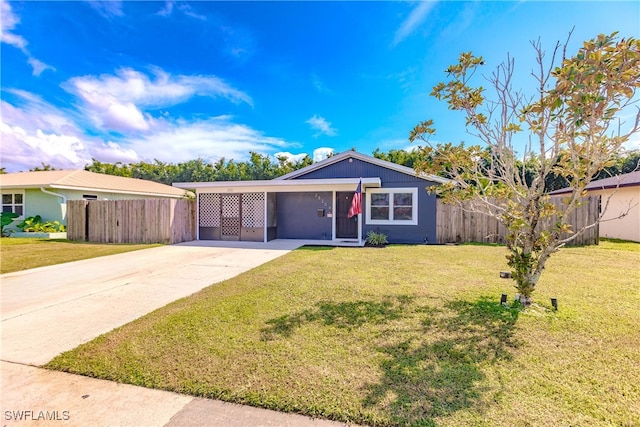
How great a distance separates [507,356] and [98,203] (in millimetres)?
15921

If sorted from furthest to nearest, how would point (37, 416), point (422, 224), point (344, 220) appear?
point (344, 220) < point (422, 224) < point (37, 416)

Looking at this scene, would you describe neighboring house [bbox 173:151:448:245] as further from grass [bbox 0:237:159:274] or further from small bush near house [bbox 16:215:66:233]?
small bush near house [bbox 16:215:66:233]

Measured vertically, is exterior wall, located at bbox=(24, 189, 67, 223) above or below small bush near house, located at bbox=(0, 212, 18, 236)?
above

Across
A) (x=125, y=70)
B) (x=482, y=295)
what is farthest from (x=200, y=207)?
(x=482, y=295)

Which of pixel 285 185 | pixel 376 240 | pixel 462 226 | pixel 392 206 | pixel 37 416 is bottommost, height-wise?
pixel 37 416

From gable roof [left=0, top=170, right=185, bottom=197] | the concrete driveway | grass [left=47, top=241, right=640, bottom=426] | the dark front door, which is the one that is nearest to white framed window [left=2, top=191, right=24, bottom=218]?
gable roof [left=0, top=170, right=185, bottom=197]

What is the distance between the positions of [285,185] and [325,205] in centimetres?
213

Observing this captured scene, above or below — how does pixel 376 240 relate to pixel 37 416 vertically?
above

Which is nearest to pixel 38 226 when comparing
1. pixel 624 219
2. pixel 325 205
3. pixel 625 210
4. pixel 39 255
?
pixel 39 255

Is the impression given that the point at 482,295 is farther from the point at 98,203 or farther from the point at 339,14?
the point at 98,203

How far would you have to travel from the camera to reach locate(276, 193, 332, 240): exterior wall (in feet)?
42.5

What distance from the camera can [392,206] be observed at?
12172 mm

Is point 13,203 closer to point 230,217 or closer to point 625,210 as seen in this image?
point 230,217

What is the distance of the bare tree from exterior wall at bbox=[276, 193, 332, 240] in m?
7.71
